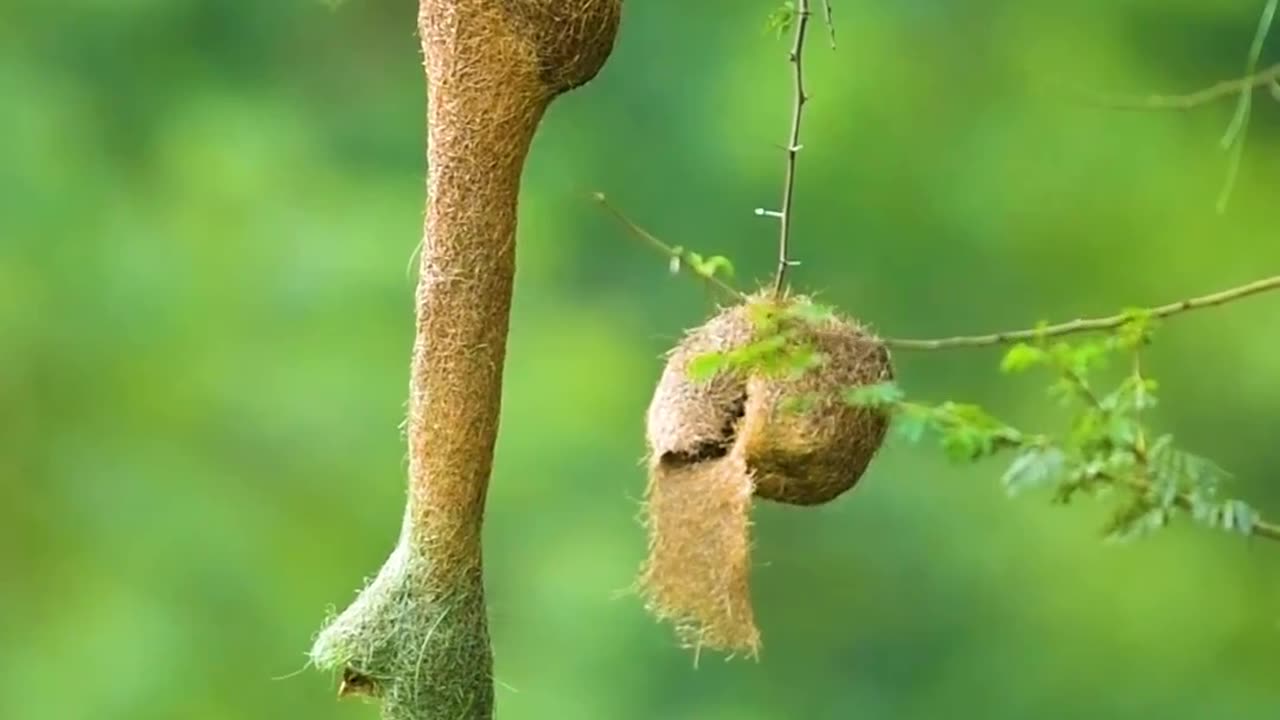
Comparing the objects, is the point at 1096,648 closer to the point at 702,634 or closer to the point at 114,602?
the point at 114,602

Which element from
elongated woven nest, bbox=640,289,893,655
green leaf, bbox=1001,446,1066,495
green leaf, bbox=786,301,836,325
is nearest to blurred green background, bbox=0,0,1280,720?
elongated woven nest, bbox=640,289,893,655

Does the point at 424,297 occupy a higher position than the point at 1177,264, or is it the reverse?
the point at 1177,264

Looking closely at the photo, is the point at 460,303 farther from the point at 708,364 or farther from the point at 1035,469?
the point at 1035,469

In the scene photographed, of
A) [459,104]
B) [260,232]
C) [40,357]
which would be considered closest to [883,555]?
[260,232]

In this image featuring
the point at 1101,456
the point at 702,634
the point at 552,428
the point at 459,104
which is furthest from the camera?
the point at 552,428

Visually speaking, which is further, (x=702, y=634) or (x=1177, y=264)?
(x=1177, y=264)

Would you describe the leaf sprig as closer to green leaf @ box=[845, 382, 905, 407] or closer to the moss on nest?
green leaf @ box=[845, 382, 905, 407]

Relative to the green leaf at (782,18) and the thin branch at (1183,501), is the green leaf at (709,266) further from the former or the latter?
the thin branch at (1183,501)
